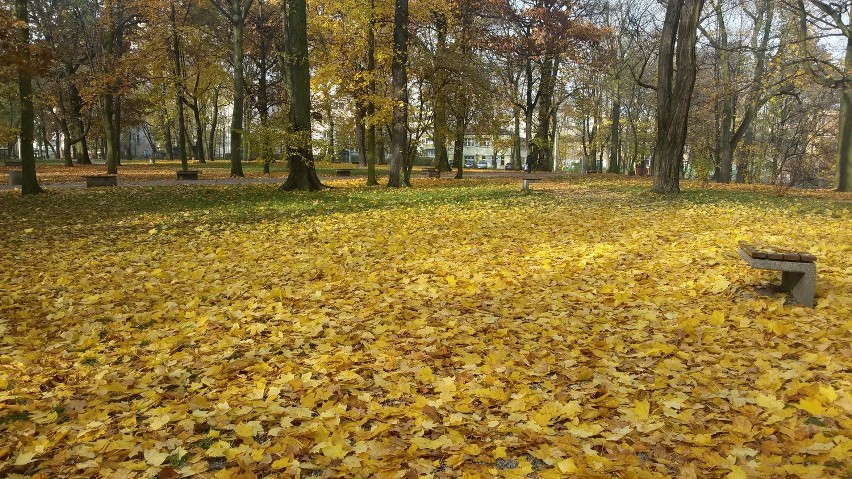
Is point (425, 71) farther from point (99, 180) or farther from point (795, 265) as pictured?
point (795, 265)

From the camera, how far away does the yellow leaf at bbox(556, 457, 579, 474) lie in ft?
8.72

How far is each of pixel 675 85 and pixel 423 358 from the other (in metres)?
12.7

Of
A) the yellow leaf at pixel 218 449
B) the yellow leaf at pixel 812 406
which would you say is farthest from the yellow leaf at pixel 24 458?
the yellow leaf at pixel 812 406

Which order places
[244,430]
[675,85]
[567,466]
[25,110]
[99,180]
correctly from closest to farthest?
[567,466]
[244,430]
[675,85]
[25,110]
[99,180]

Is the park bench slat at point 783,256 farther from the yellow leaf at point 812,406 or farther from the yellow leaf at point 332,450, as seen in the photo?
the yellow leaf at point 332,450

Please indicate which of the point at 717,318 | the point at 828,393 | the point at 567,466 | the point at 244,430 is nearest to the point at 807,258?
the point at 717,318

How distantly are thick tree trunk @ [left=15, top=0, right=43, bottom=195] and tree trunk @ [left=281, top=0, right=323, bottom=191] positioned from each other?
640 centimetres

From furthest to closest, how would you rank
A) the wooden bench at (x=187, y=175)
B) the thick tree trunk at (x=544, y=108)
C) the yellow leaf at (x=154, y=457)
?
the thick tree trunk at (x=544, y=108), the wooden bench at (x=187, y=175), the yellow leaf at (x=154, y=457)

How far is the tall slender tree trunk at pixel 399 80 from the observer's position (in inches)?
731

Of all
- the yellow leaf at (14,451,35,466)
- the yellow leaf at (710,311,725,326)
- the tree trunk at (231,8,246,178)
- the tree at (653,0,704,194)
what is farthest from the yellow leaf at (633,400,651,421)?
the tree trunk at (231,8,246,178)

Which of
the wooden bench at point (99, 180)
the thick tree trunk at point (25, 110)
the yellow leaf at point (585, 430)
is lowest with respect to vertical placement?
the yellow leaf at point (585, 430)

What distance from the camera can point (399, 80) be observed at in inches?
738

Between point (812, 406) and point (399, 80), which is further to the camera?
point (399, 80)

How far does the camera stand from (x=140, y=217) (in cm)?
1173
